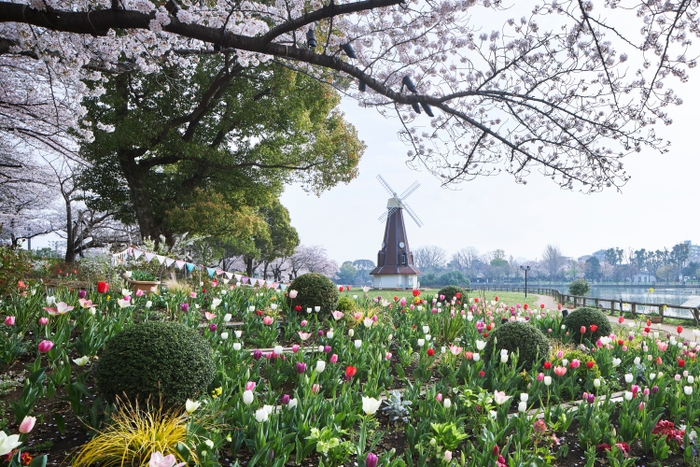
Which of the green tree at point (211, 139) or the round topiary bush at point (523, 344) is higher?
the green tree at point (211, 139)

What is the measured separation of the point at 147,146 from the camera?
15398 mm

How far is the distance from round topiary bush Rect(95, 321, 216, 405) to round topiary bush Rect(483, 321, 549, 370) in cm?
382

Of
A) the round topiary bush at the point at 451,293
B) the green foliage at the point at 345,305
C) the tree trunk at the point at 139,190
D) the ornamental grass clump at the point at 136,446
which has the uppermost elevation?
the tree trunk at the point at 139,190

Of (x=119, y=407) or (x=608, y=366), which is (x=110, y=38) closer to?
(x=119, y=407)

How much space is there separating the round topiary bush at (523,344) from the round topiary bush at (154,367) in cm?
382

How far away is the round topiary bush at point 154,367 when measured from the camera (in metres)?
4.00

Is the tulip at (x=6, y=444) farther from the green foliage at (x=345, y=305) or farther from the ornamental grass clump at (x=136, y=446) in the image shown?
the green foliage at (x=345, y=305)

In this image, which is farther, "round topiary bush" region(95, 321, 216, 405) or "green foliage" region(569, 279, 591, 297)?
"green foliage" region(569, 279, 591, 297)

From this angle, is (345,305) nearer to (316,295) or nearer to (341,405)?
(316,295)

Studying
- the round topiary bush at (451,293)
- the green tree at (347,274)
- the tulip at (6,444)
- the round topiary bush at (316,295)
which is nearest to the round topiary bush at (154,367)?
the tulip at (6,444)

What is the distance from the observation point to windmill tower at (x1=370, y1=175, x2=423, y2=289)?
146ft

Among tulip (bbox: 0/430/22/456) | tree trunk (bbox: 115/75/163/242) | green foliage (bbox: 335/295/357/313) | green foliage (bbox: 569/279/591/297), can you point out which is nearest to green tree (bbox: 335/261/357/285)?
green foliage (bbox: 569/279/591/297)

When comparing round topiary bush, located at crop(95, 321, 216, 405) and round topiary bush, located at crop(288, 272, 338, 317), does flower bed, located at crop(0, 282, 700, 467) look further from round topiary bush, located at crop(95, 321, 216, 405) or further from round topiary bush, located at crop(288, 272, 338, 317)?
round topiary bush, located at crop(288, 272, 338, 317)

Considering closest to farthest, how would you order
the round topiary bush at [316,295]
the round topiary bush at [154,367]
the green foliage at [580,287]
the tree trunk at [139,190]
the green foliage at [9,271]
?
the round topiary bush at [154,367] < the green foliage at [9,271] < the round topiary bush at [316,295] < the tree trunk at [139,190] < the green foliage at [580,287]
